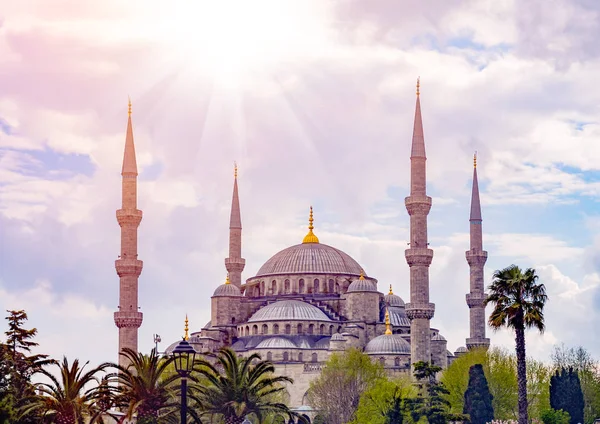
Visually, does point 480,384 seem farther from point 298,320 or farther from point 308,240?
point 308,240

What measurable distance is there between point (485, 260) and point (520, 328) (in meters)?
43.3

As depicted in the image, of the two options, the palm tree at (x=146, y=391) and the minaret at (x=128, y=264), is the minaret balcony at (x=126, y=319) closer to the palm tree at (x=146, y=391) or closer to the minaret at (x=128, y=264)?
the minaret at (x=128, y=264)

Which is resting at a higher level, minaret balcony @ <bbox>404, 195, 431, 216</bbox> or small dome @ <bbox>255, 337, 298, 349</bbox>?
minaret balcony @ <bbox>404, 195, 431, 216</bbox>

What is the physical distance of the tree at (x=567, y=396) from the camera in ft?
206

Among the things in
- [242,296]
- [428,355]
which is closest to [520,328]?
[428,355]

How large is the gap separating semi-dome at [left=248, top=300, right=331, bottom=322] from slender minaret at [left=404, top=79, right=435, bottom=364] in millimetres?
13353

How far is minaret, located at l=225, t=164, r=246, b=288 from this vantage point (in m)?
95.3

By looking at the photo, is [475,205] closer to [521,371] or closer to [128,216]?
[128,216]

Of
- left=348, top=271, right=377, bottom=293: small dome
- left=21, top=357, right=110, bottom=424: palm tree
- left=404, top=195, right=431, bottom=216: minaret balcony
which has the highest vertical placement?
left=404, top=195, right=431, bottom=216: minaret balcony

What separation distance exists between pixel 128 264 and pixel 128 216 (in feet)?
9.92

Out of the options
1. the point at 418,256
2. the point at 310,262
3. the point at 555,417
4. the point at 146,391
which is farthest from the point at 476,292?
the point at 146,391

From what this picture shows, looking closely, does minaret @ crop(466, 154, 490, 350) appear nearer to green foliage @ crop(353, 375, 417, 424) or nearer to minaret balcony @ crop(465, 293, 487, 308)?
minaret balcony @ crop(465, 293, 487, 308)

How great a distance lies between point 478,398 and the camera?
208 feet

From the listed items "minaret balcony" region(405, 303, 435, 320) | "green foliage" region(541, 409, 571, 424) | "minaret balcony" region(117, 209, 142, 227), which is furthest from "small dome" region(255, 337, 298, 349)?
"green foliage" region(541, 409, 571, 424)
